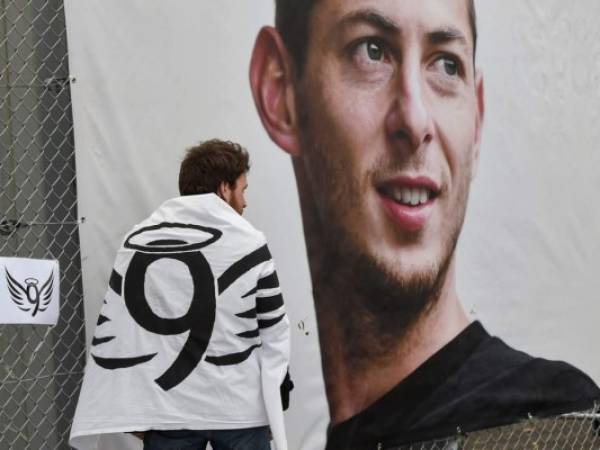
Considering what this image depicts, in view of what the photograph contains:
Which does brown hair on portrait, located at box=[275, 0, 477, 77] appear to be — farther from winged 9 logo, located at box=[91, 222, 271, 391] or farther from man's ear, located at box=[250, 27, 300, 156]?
winged 9 logo, located at box=[91, 222, 271, 391]

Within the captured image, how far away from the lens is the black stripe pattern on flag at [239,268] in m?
3.42

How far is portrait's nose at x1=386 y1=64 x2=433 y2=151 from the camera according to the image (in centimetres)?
466

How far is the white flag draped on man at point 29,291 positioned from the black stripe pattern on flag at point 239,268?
Result: 28.2 inches

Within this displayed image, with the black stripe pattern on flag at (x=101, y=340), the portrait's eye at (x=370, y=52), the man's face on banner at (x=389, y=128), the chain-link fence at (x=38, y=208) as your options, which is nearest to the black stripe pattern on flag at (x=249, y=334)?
the black stripe pattern on flag at (x=101, y=340)

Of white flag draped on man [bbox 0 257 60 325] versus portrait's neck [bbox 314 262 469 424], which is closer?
white flag draped on man [bbox 0 257 60 325]

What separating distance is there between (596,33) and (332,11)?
171 cm

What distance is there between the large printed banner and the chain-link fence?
5.1 inches

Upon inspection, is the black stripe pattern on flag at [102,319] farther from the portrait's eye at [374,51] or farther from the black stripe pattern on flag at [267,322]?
→ the portrait's eye at [374,51]

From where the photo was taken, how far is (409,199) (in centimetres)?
474

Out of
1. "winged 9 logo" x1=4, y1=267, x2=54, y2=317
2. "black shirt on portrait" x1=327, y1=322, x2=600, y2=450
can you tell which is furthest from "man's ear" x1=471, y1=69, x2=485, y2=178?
"winged 9 logo" x1=4, y1=267, x2=54, y2=317

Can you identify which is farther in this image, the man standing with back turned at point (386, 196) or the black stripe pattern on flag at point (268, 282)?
the man standing with back turned at point (386, 196)

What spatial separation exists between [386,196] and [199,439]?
1.66 meters

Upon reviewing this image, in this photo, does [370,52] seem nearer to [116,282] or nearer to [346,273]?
[346,273]

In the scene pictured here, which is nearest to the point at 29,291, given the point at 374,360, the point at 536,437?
the point at 374,360
